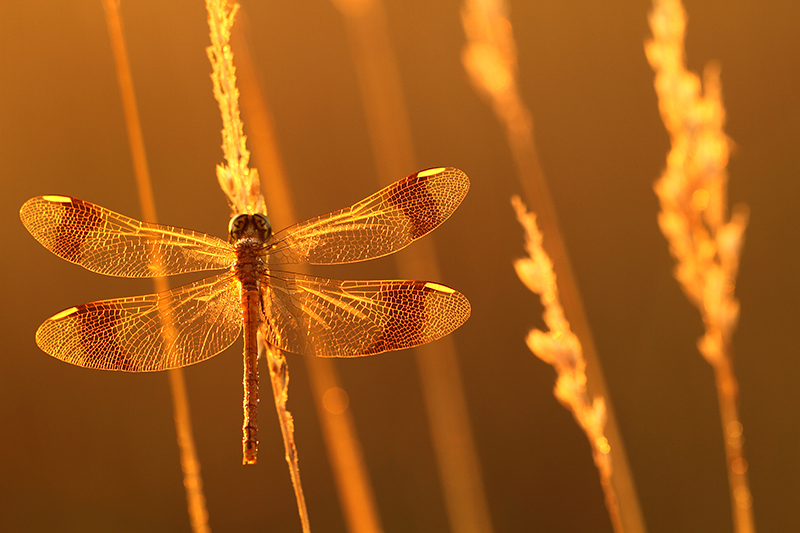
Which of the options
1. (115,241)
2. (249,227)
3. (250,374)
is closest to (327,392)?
(250,374)

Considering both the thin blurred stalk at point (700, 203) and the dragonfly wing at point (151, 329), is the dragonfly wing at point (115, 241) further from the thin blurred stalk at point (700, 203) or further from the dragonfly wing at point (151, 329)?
the thin blurred stalk at point (700, 203)

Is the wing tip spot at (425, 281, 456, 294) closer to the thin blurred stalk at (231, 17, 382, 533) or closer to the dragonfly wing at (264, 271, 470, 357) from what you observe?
the dragonfly wing at (264, 271, 470, 357)

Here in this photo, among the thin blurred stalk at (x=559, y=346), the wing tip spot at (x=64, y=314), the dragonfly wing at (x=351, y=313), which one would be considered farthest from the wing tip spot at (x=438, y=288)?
the wing tip spot at (x=64, y=314)

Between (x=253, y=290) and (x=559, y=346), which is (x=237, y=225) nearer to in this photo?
(x=253, y=290)

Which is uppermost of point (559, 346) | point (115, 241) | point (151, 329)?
point (115, 241)

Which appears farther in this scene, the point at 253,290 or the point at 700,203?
the point at 253,290

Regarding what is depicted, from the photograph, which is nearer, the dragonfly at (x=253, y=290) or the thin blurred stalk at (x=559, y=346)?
the thin blurred stalk at (x=559, y=346)
